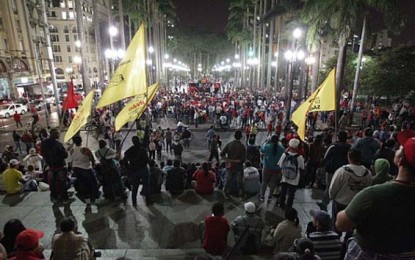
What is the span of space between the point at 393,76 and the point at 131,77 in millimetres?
25738

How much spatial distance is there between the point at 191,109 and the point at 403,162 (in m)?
22.1

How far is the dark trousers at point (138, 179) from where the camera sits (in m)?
6.48

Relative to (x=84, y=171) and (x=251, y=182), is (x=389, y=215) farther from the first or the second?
(x=84, y=171)

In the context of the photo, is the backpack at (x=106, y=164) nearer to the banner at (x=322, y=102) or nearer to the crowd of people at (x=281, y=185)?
the crowd of people at (x=281, y=185)

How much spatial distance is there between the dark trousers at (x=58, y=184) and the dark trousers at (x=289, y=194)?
501 cm

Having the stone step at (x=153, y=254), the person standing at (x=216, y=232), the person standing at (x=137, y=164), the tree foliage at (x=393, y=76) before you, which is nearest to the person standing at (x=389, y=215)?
the person standing at (x=216, y=232)

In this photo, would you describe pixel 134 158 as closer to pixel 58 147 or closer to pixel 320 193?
pixel 58 147

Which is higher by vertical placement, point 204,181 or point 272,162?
point 272,162

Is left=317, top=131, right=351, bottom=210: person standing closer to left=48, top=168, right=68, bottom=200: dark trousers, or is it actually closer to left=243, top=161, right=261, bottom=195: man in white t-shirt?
left=243, top=161, right=261, bottom=195: man in white t-shirt

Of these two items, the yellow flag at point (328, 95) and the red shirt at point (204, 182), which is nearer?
the red shirt at point (204, 182)

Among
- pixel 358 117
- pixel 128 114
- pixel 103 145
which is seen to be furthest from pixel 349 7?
pixel 103 145

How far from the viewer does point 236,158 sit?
22.3ft

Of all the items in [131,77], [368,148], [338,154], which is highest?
[131,77]

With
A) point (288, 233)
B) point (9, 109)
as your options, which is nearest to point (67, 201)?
point (288, 233)
